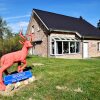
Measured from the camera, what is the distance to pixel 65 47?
86.2 feet

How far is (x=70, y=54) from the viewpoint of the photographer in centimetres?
2638

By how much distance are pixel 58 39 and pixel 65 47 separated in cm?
168

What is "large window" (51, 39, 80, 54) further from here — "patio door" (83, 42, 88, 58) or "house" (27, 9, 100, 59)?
"patio door" (83, 42, 88, 58)

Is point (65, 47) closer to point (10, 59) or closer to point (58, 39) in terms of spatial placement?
point (58, 39)

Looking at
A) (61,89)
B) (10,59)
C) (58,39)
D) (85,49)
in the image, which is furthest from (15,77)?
(85,49)

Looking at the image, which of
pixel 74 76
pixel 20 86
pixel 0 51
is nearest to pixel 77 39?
pixel 0 51

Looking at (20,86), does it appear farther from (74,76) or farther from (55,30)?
(55,30)

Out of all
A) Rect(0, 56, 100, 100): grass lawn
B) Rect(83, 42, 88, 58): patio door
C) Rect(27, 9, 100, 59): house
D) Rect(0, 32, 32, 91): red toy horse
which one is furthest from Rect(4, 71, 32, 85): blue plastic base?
Rect(83, 42, 88, 58): patio door

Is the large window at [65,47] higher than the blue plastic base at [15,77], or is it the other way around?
the large window at [65,47]

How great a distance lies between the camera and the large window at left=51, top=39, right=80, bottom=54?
25000 mm

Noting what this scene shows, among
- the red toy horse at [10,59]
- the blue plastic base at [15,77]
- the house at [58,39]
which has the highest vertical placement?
the house at [58,39]

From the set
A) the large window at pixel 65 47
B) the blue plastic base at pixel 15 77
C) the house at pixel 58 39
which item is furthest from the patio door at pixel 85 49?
the blue plastic base at pixel 15 77

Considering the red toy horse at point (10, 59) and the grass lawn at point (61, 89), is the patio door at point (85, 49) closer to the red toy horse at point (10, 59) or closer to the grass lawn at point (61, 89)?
the grass lawn at point (61, 89)

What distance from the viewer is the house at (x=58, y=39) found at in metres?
25.2
